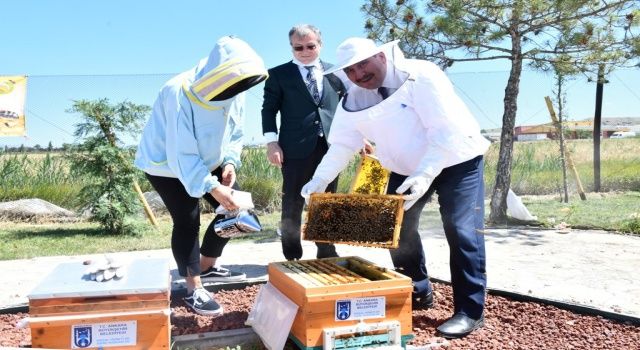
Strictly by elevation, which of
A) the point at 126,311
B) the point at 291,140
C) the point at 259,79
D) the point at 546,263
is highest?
the point at 259,79

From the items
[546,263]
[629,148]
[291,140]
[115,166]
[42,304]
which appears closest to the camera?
[42,304]

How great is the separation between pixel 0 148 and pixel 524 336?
9.76 meters

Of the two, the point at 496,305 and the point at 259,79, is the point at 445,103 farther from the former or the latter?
the point at 496,305

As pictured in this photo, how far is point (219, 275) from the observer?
492cm

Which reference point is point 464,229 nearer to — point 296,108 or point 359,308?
point 359,308

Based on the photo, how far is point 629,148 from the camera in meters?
13.2

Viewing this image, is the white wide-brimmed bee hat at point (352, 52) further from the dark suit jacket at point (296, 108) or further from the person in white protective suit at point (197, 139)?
the dark suit jacket at point (296, 108)

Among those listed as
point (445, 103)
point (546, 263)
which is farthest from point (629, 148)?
point (445, 103)

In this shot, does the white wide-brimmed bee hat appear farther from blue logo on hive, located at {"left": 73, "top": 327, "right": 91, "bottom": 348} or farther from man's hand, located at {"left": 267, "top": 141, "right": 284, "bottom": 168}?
blue logo on hive, located at {"left": 73, "top": 327, "right": 91, "bottom": 348}

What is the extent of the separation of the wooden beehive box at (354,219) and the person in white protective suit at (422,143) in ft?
0.34

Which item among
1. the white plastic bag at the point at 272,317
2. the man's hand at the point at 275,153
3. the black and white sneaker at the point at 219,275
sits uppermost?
the man's hand at the point at 275,153

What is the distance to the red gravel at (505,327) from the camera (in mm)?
3498

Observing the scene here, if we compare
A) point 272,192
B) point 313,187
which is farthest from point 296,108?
point 272,192

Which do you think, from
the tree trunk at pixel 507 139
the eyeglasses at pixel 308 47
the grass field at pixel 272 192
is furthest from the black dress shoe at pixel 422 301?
the tree trunk at pixel 507 139
